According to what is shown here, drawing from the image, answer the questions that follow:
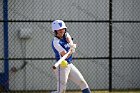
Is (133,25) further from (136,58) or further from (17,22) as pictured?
(17,22)

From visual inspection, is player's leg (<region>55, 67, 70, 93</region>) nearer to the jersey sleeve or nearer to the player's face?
the jersey sleeve

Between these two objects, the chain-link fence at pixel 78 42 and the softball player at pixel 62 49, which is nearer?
the softball player at pixel 62 49

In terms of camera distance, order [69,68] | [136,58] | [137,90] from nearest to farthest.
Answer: [69,68] < [136,58] < [137,90]

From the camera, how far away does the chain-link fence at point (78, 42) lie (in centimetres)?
1023

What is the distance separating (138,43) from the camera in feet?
34.7

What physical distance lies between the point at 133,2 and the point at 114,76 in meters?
1.84

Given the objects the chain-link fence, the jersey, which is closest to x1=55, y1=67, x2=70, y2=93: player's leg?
the jersey

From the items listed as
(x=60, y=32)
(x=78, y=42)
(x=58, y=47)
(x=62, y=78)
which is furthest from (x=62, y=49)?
(x=78, y=42)

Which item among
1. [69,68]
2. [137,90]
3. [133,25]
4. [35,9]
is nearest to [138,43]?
[133,25]

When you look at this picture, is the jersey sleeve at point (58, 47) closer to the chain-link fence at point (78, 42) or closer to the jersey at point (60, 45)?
the jersey at point (60, 45)

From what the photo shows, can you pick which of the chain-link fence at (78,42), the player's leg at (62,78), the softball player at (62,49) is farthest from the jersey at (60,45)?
the chain-link fence at (78,42)

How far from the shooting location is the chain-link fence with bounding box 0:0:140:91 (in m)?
10.2

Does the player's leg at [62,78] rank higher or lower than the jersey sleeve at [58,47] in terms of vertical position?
lower

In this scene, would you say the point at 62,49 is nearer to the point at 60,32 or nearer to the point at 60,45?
the point at 60,45
